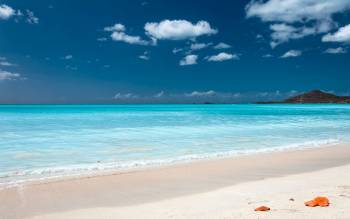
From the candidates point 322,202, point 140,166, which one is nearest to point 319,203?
point 322,202

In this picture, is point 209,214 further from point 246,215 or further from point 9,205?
point 9,205

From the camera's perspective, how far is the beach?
418cm

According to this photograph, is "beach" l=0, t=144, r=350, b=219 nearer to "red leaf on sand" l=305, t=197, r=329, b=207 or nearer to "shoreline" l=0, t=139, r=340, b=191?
"red leaf on sand" l=305, t=197, r=329, b=207

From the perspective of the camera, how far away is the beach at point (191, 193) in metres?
4.18

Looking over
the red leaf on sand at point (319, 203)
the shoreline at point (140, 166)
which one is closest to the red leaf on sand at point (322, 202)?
the red leaf on sand at point (319, 203)

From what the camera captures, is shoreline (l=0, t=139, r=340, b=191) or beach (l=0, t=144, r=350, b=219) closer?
beach (l=0, t=144, r=350, b=219)

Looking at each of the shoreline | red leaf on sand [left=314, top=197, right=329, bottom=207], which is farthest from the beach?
the shoreline

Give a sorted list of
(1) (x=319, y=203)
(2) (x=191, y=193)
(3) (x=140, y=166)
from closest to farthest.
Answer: (1) (x=319, y=203) < (2) (x=191, y=193) < (3) (x=140, y=166)

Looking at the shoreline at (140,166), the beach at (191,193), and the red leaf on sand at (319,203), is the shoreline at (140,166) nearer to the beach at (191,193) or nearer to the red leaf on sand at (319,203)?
the beach at (191,193)

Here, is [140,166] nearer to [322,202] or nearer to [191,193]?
[191,193]

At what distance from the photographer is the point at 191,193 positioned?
5.32 metres

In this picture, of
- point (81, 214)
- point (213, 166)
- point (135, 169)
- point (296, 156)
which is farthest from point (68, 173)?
point (296, 156)

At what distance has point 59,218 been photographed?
411 centimetres

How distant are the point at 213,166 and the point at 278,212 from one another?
385cm
